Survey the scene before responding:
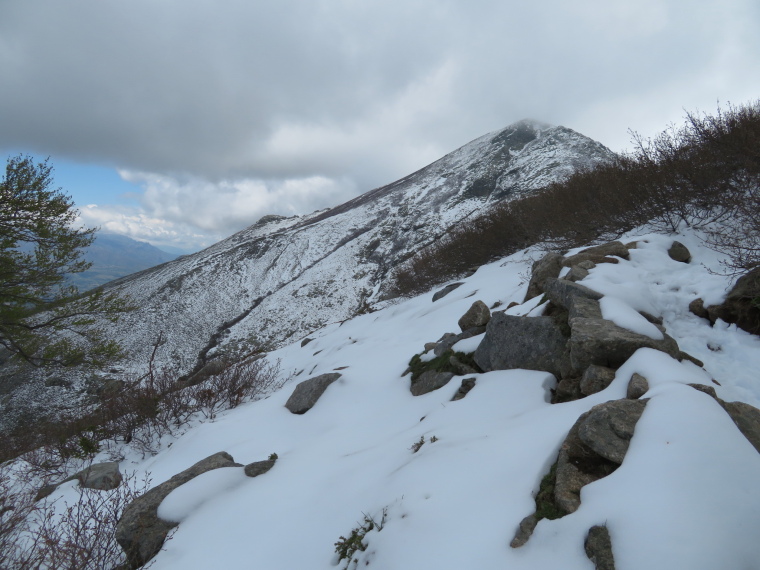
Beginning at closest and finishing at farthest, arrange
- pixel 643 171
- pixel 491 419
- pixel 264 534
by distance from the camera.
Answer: pixel 264 534 < pixel 491 419 < pixel 643 171

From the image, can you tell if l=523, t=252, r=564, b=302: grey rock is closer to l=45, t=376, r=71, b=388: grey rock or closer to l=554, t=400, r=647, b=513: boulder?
l=554, t=400, r=647, b=513: boulder

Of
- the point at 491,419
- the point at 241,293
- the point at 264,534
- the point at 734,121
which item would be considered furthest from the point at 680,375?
the point at 241,293

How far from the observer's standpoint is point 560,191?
16.4 metres

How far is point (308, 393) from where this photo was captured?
7629 mm

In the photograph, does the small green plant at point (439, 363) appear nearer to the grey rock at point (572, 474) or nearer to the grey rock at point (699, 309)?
the grey rock at point (572, 474)

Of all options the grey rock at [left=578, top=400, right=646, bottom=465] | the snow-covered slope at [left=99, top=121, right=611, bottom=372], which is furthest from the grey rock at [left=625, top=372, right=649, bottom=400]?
the snow-covered slope at [left=99, top=121, right=611, bottom=372]

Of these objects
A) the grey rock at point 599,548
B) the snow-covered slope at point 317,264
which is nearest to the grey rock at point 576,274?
the grey rock at point 599,548

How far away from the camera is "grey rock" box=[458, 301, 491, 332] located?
7273 millimetres

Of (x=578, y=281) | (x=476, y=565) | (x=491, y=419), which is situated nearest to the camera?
(x=476, y=565)

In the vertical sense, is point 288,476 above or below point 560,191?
below

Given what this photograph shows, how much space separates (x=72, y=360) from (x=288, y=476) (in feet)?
40.5

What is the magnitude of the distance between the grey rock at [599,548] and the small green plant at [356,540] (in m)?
1.72

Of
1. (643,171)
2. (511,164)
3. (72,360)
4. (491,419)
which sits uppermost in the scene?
(511,164)

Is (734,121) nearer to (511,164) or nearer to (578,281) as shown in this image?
(578,281)
